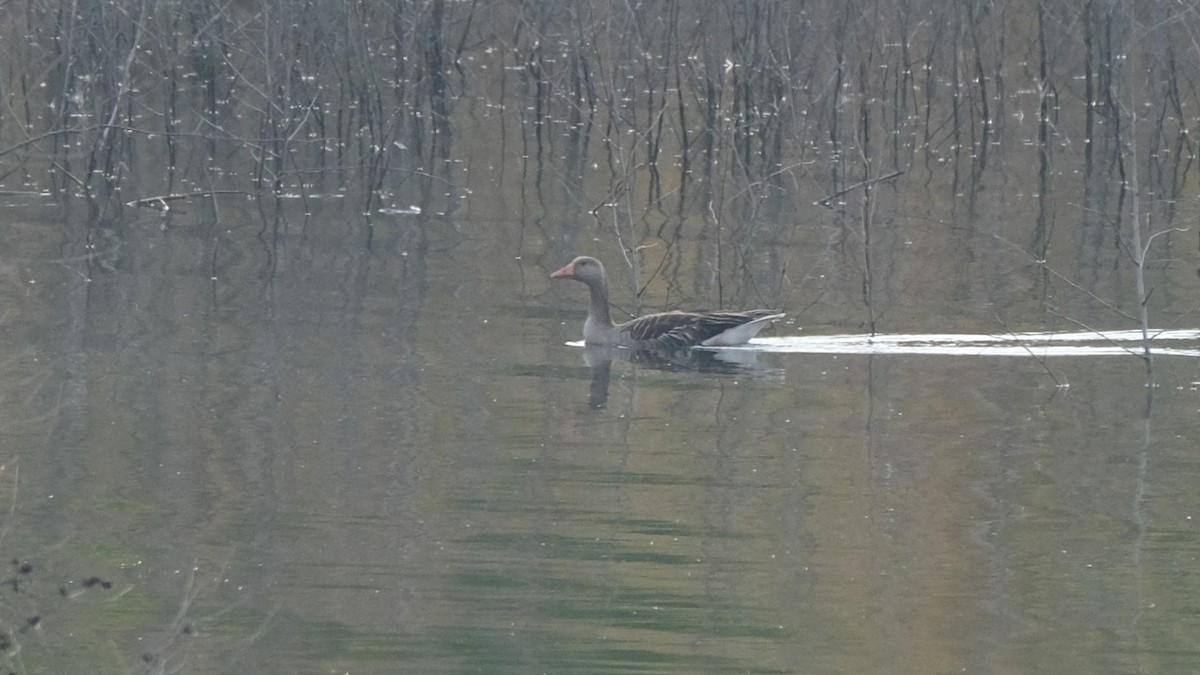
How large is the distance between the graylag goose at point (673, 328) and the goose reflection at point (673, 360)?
0.05 m

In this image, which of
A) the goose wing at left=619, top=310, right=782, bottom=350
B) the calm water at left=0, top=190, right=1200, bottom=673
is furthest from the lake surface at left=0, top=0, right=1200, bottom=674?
the goose wing at left=619, top=310, right=782, bottom=350

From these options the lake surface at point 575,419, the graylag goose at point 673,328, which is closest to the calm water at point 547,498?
the lake surface at point 575,419

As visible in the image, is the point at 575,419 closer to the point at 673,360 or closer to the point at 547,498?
the point at 547,498

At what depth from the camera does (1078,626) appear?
22.7 feet

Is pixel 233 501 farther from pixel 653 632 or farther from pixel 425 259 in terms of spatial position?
pixel 425 259

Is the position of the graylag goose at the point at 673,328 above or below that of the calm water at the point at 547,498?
above

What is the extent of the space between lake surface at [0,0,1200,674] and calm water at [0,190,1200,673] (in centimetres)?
3

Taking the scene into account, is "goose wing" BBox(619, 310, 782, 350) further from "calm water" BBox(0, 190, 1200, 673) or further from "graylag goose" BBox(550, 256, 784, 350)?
"calm water" BBox(0, 190, 1200, 673)

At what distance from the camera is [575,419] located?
10344 mm

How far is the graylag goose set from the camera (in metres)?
12.5

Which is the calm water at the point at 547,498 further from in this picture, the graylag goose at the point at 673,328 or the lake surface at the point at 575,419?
the graylag goose at the point at 673,328

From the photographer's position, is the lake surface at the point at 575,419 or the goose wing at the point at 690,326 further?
the goose wing at the point at 690,326

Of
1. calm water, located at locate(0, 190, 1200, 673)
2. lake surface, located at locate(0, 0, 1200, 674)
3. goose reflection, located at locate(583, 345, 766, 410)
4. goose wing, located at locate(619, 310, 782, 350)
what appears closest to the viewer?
calm water, located at locate(0, 190, 1200, 673)

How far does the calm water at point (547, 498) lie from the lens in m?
6.65
